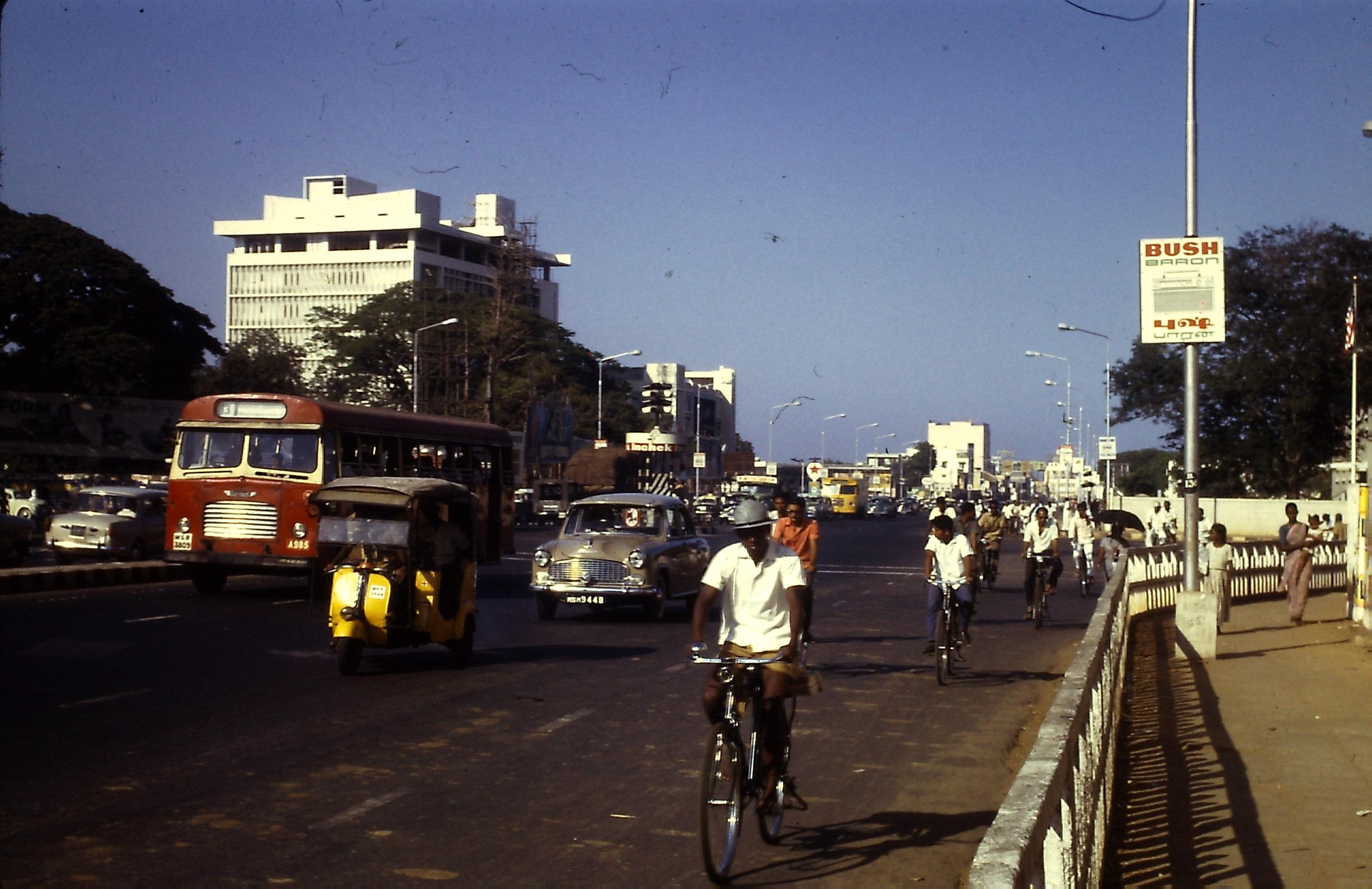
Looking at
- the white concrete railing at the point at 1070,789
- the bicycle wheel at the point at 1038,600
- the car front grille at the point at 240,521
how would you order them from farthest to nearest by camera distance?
the car front grille at the point at 240,521
the bicycle wheel at the point at 1038,600
the white concrete railing at the point at 1070,789

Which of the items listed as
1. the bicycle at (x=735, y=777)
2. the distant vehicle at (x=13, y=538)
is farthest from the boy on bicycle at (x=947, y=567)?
→ the distant vehicle at (x=13, y=538)

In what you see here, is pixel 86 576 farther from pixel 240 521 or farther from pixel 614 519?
pixel 614 519

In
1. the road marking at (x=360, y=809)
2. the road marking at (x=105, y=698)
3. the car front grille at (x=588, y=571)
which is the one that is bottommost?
the road marking at (x=360, y=809)

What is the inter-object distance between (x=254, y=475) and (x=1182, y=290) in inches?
530

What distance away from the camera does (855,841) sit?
750cm

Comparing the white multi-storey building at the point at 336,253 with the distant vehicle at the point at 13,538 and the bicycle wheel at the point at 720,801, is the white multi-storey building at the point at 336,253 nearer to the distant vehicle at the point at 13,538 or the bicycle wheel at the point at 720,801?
the distant vehicle at the point at 13,538

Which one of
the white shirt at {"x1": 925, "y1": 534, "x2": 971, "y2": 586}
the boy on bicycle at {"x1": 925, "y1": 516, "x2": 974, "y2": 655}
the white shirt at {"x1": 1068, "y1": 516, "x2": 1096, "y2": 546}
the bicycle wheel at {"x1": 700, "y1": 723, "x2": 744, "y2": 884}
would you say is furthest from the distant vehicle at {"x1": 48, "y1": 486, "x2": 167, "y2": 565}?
the bicycle wheel at {"x1": 700, "y1": 723, "x2": 744, "y2": 884}

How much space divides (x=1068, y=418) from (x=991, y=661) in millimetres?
69066

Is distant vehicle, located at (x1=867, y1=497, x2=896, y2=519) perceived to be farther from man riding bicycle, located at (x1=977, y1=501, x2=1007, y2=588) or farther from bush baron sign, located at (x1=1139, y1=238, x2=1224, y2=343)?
bush baron sign, located at (x1=1139, y1=238, x2=1224, y2=343)

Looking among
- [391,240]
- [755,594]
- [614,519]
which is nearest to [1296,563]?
[614,519]

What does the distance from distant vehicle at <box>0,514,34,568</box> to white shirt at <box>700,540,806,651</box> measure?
2171 cm

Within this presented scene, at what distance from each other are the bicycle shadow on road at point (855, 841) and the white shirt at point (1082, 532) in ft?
67.3

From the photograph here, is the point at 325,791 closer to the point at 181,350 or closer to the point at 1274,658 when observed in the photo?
the point at 1274,658

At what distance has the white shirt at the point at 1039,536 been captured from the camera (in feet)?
68.5
